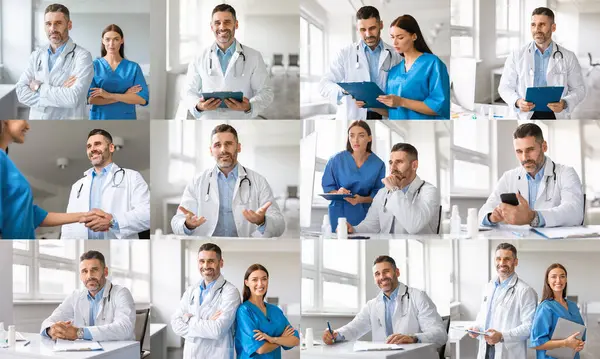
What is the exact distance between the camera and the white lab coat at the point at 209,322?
12.5 ft

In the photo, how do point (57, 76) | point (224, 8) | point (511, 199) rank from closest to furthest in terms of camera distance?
point (511, 199), point (224, 8), point (57, 76)

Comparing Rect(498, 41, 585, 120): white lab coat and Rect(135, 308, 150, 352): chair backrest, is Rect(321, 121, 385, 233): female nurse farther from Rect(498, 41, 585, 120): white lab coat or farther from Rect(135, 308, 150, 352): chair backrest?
Rect(135, 308, 150, 352): chair backrest

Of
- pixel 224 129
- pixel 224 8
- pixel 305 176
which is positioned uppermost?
pixel 224 8

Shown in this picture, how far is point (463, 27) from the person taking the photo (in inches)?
149

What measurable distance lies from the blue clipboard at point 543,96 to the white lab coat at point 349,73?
67 cm

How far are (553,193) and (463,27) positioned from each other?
3.06 ft

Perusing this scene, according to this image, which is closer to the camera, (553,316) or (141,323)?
(553,316)

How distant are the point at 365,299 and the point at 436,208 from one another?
586mm

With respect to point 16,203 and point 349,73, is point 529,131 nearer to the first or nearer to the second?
point 349,73

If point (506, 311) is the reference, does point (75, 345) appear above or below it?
below

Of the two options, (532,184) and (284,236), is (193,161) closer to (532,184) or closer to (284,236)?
(284,236)

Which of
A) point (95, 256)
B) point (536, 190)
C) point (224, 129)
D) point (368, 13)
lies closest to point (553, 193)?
point (536, 190)

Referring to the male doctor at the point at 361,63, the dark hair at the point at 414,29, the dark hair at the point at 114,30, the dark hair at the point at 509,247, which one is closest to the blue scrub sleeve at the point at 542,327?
the dark hair at the point at 509,247

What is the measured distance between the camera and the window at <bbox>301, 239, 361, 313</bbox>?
3.84 meters
